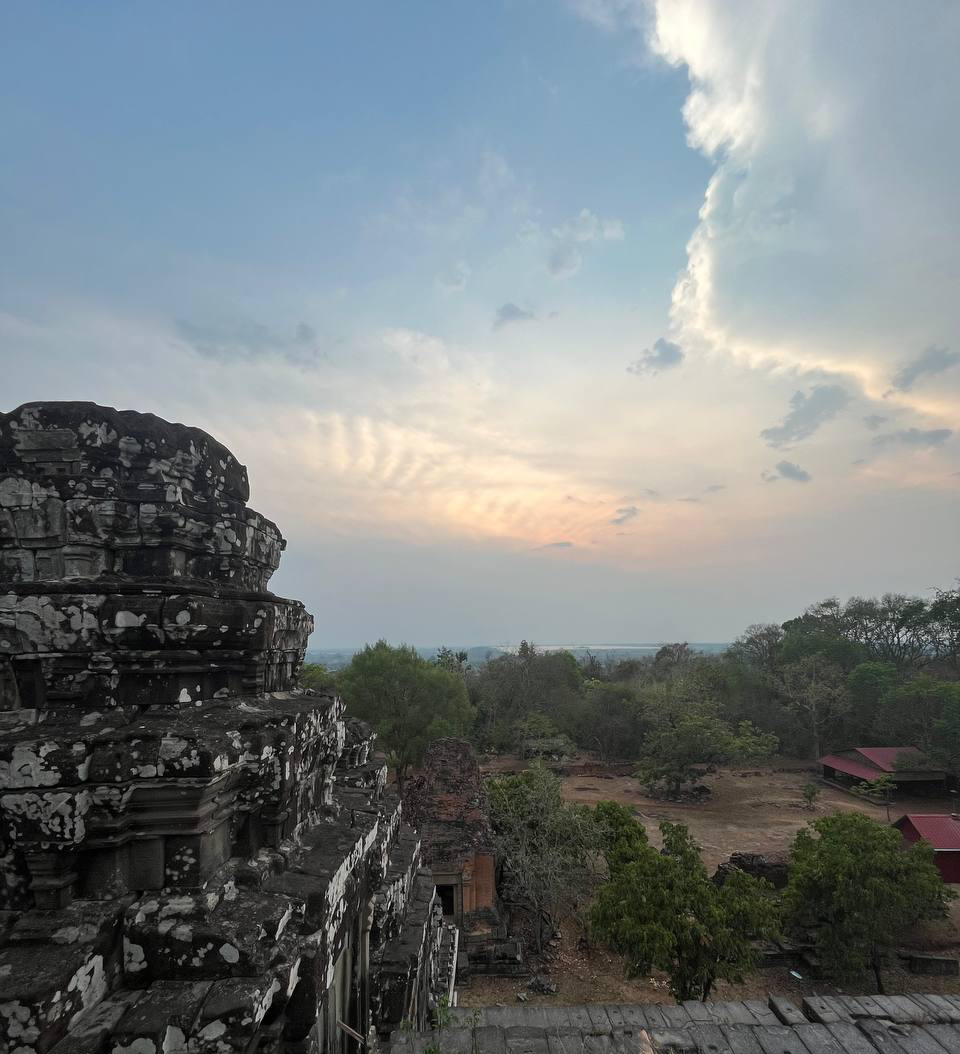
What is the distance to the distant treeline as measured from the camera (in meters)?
29.2

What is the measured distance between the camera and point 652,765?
3316cm

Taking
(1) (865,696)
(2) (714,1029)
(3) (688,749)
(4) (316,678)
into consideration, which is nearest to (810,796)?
(3) (688,749)

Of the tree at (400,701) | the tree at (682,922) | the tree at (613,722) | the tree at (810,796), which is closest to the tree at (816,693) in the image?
the tree at (810,796)

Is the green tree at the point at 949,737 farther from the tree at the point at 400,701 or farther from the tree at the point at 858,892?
the tree at the point at 400,701

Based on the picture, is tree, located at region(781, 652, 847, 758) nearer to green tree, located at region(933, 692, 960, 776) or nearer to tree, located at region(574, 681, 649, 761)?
green tree, located at region(933, 692, 960, 776)

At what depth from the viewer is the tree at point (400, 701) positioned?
92.6 ft

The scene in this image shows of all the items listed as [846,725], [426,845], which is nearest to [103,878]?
[426,845]

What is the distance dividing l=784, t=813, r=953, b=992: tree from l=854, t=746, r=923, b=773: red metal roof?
2047 cm

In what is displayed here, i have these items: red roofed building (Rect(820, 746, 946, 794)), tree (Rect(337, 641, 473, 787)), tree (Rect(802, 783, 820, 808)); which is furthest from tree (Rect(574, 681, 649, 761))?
tree (Rect(337, 641, 473, 787))

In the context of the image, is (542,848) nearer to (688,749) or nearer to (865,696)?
(688,749)

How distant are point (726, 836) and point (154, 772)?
29701mm

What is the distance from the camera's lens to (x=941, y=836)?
18.6 metres

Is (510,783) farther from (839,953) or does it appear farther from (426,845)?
(839,953)

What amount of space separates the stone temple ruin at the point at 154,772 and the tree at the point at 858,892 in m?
13.5
